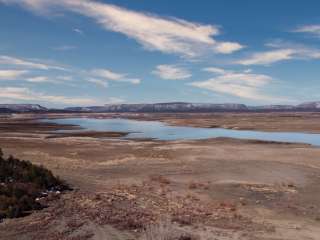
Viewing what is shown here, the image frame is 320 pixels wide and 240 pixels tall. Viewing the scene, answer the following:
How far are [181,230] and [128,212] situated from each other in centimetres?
288

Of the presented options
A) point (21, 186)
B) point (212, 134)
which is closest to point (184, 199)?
point (21, 186)

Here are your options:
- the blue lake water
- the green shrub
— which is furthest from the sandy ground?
the blue lake water

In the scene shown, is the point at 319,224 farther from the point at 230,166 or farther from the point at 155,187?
the point at 230,166

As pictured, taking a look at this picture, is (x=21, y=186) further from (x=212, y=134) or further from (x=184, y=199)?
(x=212, y=134)

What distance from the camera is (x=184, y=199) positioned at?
59.9ft

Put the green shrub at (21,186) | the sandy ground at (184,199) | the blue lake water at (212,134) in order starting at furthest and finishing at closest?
the blue lake water at (212,134)
the green shrub at (21,186)
the sandy ground at (184,199)

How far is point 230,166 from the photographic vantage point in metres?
29.2

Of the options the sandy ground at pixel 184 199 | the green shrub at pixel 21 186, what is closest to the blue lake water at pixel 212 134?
the sandy ground at pixel 184 199

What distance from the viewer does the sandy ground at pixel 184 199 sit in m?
13.6

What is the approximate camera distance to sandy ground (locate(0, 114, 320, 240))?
13.6 m

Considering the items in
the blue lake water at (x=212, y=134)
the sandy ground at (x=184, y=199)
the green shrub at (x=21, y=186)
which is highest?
the green shrub at (x=21, y=186)

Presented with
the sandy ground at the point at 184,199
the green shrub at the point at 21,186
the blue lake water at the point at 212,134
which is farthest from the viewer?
the blue lake water at the point at 212,134

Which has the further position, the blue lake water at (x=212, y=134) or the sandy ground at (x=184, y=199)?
the blue lake water at (x=212, y=134)

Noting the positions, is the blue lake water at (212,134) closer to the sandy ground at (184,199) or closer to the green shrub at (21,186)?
the sandy ground at (184,199)
